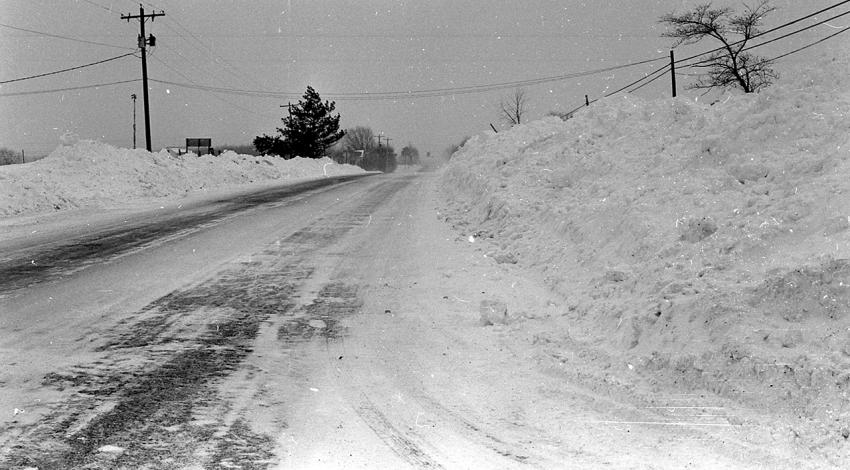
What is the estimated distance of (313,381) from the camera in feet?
13.8

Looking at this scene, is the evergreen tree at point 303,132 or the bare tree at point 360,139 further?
the bare tree at point 360,139

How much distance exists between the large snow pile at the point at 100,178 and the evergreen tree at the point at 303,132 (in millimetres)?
32984

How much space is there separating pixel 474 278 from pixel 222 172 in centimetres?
2354

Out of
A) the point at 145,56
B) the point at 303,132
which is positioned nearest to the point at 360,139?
the point at 303,132

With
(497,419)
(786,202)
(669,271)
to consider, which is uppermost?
(786,202)

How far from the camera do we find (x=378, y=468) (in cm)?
303

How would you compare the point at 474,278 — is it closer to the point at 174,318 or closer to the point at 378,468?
the point at 174,318

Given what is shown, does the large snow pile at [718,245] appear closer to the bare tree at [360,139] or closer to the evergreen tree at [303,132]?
the evergreen tree at [303,132]

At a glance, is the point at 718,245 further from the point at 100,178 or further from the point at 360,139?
the point at 360,139

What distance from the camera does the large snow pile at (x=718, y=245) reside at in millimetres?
3809

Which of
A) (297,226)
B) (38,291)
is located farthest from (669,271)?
(297,226)

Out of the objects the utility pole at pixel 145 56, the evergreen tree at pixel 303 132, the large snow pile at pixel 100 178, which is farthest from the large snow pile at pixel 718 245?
the evergreen tree at pixel 303 132

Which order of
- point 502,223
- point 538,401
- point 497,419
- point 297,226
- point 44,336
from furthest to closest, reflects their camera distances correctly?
point 297,226
point 502,223
point 44,336
point 538,401
point 497,419

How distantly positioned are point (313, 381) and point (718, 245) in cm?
353
